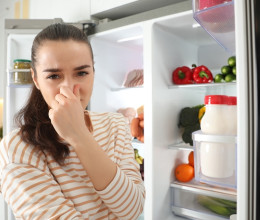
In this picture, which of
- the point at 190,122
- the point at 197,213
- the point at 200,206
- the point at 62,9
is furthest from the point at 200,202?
the point at 62,9

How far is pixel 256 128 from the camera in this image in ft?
1.90

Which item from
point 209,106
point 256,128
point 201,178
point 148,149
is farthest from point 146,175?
point 256,128

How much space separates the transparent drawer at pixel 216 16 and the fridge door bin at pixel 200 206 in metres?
0.97

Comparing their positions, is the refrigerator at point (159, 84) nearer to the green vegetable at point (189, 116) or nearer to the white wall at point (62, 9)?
the green vegetable at point (189, 116)

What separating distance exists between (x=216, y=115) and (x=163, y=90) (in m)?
0.79

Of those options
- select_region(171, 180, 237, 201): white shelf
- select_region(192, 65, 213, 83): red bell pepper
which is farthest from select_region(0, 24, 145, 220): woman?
select_region(192, 65, 213, 83): red bell pepper

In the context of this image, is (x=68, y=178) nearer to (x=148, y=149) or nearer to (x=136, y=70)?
(x=148, y=149)

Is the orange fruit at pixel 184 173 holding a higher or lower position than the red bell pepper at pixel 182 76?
lower

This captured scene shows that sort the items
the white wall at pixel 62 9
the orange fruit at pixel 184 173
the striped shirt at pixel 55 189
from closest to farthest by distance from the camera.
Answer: the striped shirt at pixel 55 189, the orange fruit at pixel 184 173, the white wall at pixel 62 9

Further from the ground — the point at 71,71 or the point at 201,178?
the point at 71,71

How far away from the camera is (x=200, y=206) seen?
1673 millimetres

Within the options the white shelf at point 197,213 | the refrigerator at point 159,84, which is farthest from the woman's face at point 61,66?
the white shelf at point 197,213

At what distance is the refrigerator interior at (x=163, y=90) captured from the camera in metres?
1.51

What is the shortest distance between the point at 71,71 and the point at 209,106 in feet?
1.62
